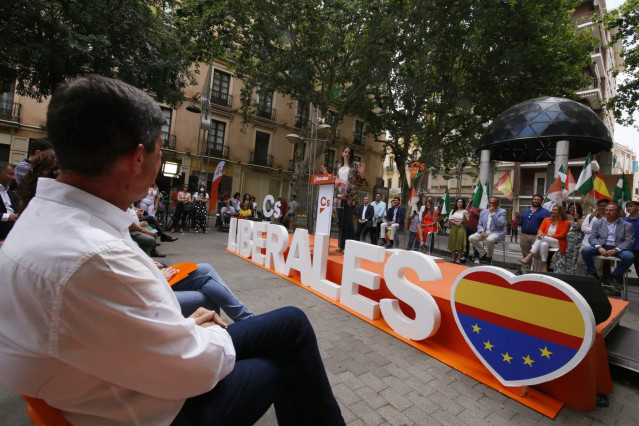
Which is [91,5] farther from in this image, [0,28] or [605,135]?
[605,135]

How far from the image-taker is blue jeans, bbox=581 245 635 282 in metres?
5.16

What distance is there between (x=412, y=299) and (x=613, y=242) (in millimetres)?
4921

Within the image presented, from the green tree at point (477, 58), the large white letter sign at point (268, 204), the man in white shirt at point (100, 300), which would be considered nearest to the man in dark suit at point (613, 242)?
the man in white shirt at point (100, 300)

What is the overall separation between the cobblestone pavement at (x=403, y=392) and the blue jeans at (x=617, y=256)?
3627 mm

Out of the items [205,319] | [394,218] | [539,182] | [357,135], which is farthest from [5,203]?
[539,182]

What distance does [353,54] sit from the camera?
13.7 metres

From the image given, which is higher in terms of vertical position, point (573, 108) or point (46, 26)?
point (46, 26)

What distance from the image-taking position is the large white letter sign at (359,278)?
11.2 feet

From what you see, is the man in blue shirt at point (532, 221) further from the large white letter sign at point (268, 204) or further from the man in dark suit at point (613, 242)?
the large white letter sign at point (268, 204)

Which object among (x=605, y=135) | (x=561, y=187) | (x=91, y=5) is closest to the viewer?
(x=561, y=187)

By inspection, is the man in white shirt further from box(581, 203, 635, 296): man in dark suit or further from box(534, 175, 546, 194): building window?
box(534, 175, 546, 194): building window

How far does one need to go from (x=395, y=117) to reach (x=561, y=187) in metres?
13.1

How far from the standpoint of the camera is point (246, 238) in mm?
6582

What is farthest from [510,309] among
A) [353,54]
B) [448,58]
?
[448,58]
